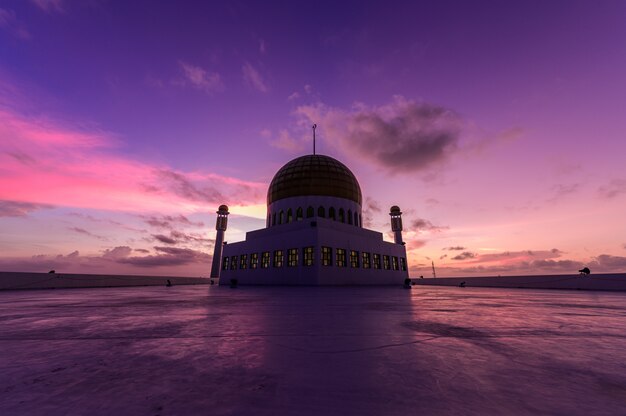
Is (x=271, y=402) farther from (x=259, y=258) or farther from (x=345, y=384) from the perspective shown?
(x=259, y=258)

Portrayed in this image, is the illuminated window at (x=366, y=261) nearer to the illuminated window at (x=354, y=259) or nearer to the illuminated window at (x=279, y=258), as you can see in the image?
the illuminated window at (x=354, y=259)

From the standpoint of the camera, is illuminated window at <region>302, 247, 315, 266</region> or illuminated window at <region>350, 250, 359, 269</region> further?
illuminated window at <region>350, 250, 359, 269</region>

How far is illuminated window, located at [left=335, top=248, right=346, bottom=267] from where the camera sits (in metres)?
38.7

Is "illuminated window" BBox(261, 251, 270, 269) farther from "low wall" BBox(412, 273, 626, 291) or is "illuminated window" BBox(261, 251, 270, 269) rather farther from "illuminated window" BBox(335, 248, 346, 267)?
"low wall" BBox(412, 273, 626, 291)

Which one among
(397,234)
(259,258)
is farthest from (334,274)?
(397,234)

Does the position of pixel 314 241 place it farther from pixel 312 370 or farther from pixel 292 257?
pixel 312 370

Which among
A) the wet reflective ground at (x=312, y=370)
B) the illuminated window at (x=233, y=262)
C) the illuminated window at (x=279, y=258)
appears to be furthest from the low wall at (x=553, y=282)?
the illuminated window at (x=233, y=262)

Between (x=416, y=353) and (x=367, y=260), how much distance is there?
41.0 m

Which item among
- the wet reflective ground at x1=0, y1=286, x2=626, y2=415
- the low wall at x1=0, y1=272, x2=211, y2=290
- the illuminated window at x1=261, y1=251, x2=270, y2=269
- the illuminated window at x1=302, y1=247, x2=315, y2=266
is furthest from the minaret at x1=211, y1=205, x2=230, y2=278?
the wet reflective ground at x1=0, y1=286, x2=626, y2=415

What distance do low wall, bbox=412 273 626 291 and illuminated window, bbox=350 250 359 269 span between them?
13.2 metres

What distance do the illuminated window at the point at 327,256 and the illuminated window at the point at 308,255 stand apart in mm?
1369

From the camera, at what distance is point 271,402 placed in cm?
235

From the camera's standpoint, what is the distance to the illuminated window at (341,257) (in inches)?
1524

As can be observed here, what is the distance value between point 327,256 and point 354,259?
553 cm
